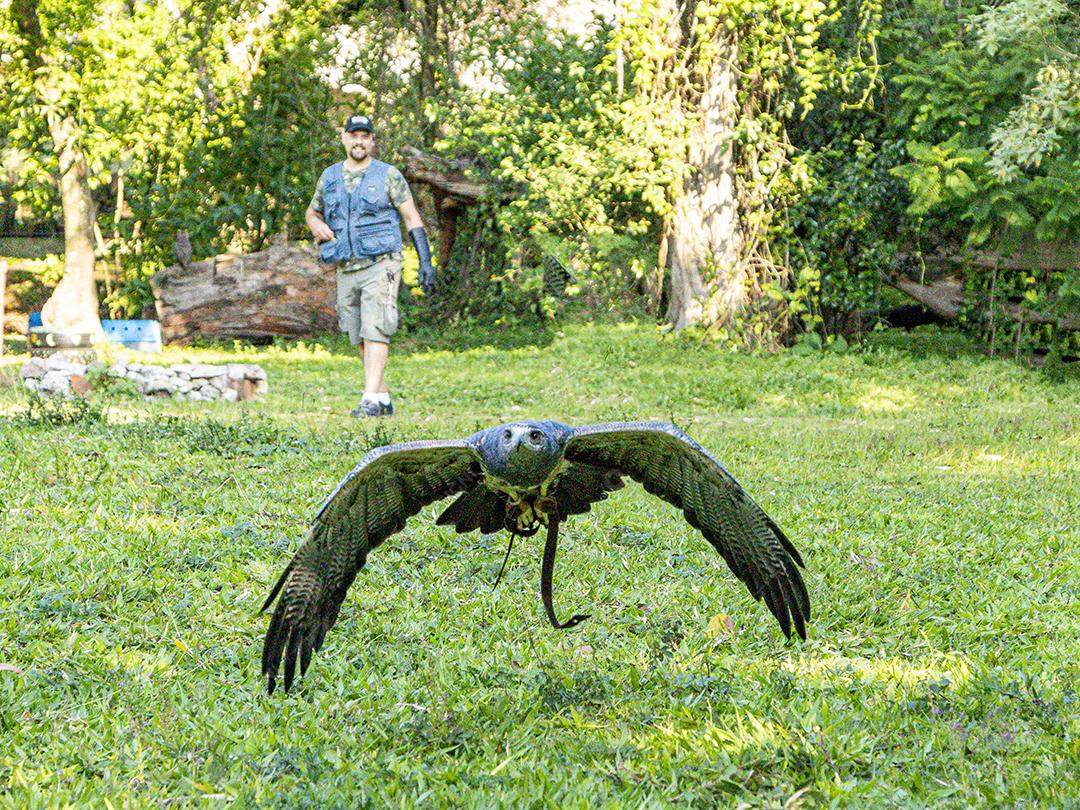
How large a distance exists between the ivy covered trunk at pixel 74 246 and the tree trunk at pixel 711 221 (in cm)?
719

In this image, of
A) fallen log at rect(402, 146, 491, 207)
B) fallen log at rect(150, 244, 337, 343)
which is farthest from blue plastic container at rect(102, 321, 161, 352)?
fallen log at rect(402, 146, 491, 207)

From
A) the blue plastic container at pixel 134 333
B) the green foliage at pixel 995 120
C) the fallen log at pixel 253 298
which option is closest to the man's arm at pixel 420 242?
the green foliage at pixel 995 120

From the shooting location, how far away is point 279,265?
56.6 feet

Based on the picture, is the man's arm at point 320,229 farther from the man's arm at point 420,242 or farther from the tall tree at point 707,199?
the tall tree at point 707,199

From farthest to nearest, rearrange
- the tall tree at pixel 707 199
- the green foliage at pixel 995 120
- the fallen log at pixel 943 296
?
the tall tree at pixel 707 199, the fallen log at pixel 943 296, the green foliage at pixel 995 120

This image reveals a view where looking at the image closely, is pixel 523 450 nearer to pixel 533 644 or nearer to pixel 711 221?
pixel 533 644

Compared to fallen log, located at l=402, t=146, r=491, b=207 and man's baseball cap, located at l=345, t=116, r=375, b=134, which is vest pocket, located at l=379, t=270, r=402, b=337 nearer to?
man's baseball cap, located at l=345, t=116, r=375, b=134

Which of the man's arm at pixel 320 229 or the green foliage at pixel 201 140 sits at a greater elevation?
the green foliage at pixel 201 140

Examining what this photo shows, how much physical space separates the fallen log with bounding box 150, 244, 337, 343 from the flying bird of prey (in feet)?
44.5

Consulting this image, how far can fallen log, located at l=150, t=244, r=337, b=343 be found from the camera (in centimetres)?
1709

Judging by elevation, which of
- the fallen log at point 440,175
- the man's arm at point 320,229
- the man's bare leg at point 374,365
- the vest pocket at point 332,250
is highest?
the fallen log at point 440,175

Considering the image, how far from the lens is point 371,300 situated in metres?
10.2

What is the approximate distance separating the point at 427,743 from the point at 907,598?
2.17 metres

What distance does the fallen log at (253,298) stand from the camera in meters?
17.1
